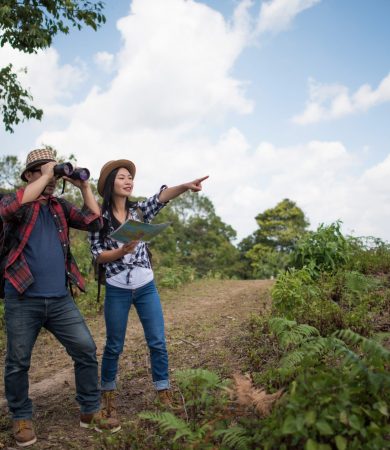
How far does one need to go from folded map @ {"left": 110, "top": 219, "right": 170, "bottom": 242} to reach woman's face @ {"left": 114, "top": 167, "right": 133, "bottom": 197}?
2.34ft

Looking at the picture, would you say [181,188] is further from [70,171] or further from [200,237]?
Result: [200,237]

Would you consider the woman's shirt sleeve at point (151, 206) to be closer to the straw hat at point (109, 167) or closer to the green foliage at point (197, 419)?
the straw hat at point (109, 167)

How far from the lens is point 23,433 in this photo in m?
3.81

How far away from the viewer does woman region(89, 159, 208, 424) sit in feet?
13.4

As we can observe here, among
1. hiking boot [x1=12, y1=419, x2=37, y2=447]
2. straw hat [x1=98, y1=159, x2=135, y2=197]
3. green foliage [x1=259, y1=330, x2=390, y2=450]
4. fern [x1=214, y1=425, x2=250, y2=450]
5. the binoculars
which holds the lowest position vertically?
hiking boot [x1=12, y1=419, x2=37, y2=447]

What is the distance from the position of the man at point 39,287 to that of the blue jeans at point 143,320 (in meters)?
0.25

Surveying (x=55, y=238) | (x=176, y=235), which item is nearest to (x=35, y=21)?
(x=55, y=238)

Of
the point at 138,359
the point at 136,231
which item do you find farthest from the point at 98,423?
the point at 138,359

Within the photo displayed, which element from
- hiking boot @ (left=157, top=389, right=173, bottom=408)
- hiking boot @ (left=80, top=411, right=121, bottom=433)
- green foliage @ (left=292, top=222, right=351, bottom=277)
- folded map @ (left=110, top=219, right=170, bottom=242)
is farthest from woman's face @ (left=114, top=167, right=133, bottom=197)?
green foliage @ (left=292, top=222, right=351, bottom=277)

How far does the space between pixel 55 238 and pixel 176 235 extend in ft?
97.0

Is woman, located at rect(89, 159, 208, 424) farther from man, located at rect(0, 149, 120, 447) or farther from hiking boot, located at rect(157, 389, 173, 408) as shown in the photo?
man, located at rect(0, 149, 120, 447)

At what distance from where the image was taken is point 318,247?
792 centimetres

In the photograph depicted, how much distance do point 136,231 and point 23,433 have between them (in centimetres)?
191

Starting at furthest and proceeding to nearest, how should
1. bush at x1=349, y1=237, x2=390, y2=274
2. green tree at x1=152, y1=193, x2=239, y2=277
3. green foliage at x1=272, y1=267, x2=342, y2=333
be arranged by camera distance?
green tree at x1=152, y1=193, x2=239, y2=277 → bush at x1=349, y1=237, x2=390, y2=274 → green foliage at x1=272, y1=267, x2=342, y2=333
